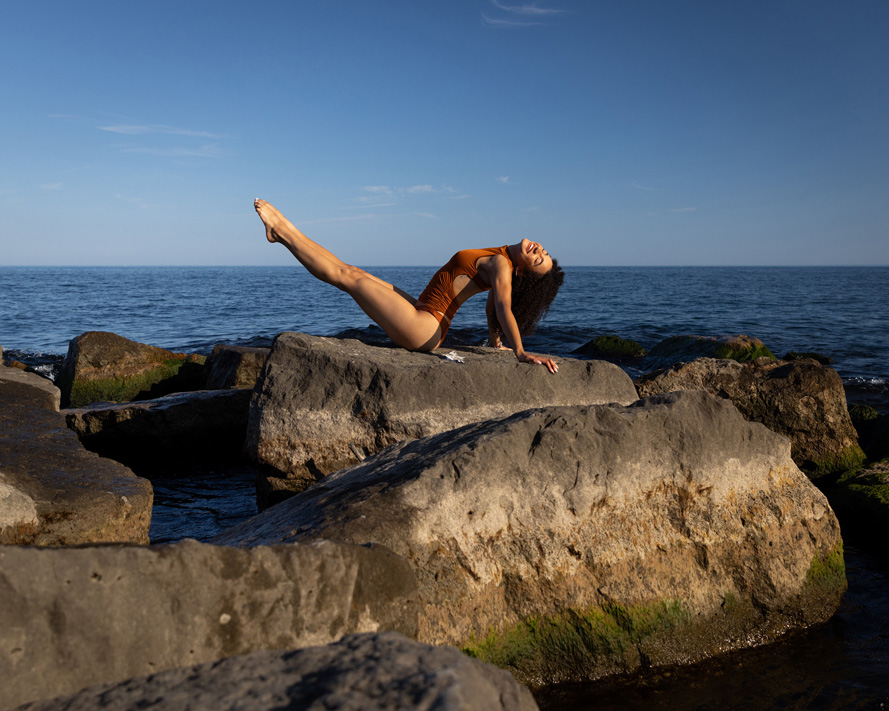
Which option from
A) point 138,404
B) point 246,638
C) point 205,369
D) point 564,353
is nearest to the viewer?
point 246,638

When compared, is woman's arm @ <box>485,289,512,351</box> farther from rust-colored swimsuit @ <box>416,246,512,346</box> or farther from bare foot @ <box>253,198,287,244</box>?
bare foot @ <box>253,198,287,244</box>

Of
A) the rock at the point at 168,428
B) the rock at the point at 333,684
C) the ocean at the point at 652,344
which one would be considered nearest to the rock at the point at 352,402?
the ocean at the point at 652,344

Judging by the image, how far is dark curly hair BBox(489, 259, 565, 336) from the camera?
5625 mm

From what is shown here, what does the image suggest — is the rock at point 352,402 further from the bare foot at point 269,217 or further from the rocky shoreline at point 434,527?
the bare foot at point 269,217

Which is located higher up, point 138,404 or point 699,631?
point 138,404

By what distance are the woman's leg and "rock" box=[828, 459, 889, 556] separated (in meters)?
3.22

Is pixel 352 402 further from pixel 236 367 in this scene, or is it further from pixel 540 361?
pixel 236 367

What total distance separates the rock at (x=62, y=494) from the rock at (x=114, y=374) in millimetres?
5178

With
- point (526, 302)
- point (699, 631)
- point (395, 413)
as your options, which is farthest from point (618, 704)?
point (526, 302)

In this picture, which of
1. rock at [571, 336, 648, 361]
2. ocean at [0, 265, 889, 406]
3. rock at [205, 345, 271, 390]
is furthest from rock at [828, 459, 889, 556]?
rock at [571, 336, 648, 361]

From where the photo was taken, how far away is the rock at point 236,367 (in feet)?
24.8

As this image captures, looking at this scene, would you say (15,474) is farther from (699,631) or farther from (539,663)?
(699,631)

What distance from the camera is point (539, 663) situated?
2898mm

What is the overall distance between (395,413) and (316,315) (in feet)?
71.5
